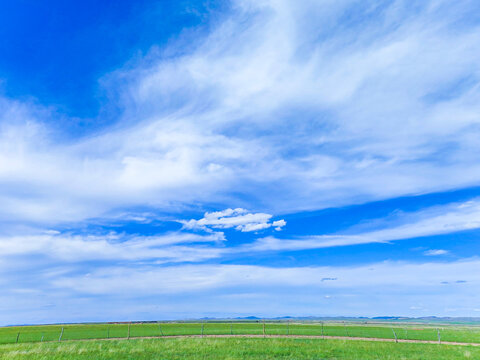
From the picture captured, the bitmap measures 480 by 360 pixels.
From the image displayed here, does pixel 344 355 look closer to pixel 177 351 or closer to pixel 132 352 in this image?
pixel 177 351

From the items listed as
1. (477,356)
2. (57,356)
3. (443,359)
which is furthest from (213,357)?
(477,356)

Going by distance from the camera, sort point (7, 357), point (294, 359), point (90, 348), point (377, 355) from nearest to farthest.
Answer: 1. point (294, 359)
2. point (7, 357)
3. point (377, 355)
4. point (90, 348)

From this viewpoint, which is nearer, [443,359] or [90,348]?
[443,359]

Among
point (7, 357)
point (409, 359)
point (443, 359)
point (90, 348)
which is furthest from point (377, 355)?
Result: point (7, 357)

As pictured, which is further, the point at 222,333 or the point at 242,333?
the point at 222,333

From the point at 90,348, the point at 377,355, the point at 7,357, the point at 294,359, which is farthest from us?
the point at 90,348

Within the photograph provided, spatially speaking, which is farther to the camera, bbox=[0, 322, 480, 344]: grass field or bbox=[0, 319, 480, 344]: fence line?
bbox=[0, 322, 480, 344]: grass field

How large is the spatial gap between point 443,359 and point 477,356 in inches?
229

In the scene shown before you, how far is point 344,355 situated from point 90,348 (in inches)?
1025

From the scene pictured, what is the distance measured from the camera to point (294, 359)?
2947 cm

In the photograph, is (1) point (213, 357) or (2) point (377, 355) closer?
(1) point (213, 357)

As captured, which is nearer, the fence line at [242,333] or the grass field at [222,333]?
the fence line at [242,333]

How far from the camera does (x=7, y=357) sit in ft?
103

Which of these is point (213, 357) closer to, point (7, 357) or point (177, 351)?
point (177, 351)
